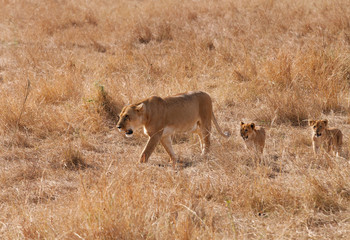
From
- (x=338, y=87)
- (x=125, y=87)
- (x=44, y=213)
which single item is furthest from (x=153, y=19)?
(x=44, y=213)

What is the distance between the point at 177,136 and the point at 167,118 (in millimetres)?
1090

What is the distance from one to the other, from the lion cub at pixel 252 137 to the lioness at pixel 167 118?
21.1 inches

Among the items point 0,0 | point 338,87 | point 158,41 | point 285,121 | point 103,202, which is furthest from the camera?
point 0,0

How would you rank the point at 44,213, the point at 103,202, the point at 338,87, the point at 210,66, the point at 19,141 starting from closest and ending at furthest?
the point at 103,202, the point at 44,213, the point at 19,141, the point at 338,87, the point at 210,66

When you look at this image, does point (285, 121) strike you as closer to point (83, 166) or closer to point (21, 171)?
point (83, 166)

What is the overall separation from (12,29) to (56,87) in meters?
7.07

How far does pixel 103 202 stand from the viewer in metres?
4.01

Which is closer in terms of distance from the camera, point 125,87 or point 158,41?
point 125,87

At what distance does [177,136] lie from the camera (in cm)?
732

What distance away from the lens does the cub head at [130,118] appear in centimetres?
586

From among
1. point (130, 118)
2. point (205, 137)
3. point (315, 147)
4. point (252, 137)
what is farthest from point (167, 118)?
point (315, 147)

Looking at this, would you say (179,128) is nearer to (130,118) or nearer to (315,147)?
(130,118)

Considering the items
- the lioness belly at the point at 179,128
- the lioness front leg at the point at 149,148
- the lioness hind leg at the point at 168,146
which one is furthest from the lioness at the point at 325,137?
the lioness front leg at the point at 149,148

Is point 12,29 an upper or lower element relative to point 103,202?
lower
